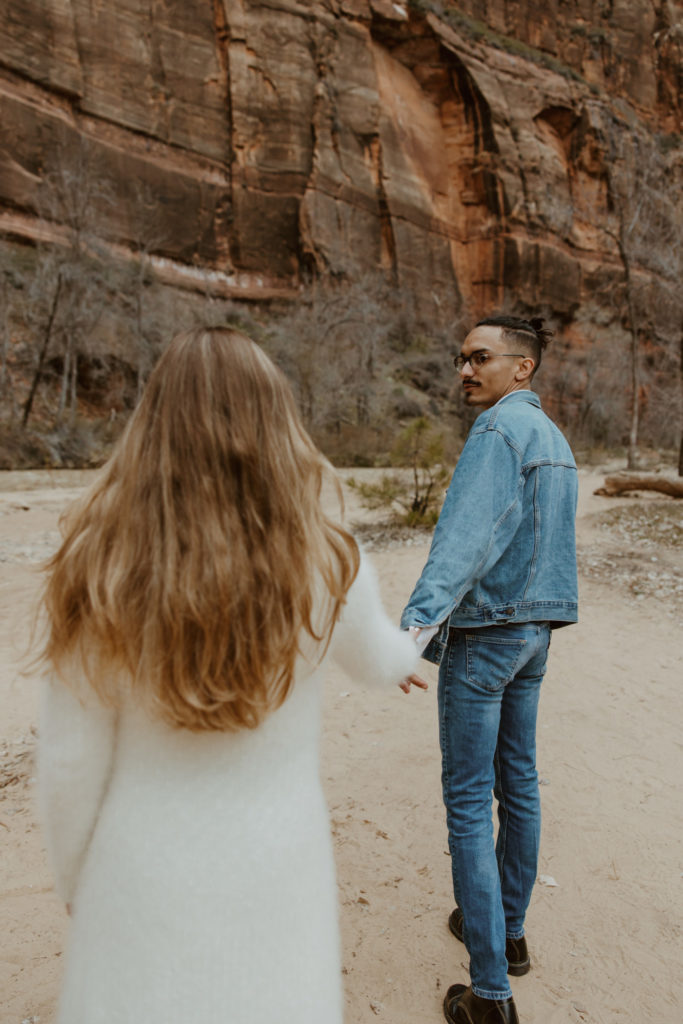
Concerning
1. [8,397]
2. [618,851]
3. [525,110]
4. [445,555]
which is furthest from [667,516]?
[525,110]

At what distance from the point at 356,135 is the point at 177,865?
39484 mm

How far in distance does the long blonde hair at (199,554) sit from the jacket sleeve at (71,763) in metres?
0.04

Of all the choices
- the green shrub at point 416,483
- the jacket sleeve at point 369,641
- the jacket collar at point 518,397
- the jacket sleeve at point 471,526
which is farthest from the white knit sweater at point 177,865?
the green shrub at point 416,483

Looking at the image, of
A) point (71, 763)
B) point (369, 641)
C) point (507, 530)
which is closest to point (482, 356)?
point (507, 530)

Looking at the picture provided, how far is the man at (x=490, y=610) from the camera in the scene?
174 centimetres

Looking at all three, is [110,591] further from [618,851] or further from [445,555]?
[618,851]

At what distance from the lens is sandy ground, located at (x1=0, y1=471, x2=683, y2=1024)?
220 centimetres

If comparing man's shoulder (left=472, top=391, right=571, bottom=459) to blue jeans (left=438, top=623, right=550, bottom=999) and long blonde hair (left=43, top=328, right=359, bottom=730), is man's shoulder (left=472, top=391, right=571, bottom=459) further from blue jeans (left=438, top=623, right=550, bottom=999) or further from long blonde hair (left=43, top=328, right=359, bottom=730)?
long blonde hair (left=43, top=328, right=359, bottom=730)

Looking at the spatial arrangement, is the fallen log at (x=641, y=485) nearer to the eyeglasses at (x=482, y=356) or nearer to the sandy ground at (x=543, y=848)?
the sandy ground at (x=543, y=848)

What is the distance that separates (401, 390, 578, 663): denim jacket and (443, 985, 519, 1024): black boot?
0.98 m

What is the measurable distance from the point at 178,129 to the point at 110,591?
3551 centimetres

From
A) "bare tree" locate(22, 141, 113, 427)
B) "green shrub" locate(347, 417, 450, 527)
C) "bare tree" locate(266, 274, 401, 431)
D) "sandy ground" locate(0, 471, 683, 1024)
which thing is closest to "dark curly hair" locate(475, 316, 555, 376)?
"sandy ground" locate(0, 471, 683, 1024)

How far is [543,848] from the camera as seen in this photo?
2.95 metres

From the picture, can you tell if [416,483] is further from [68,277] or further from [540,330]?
[68,277]
